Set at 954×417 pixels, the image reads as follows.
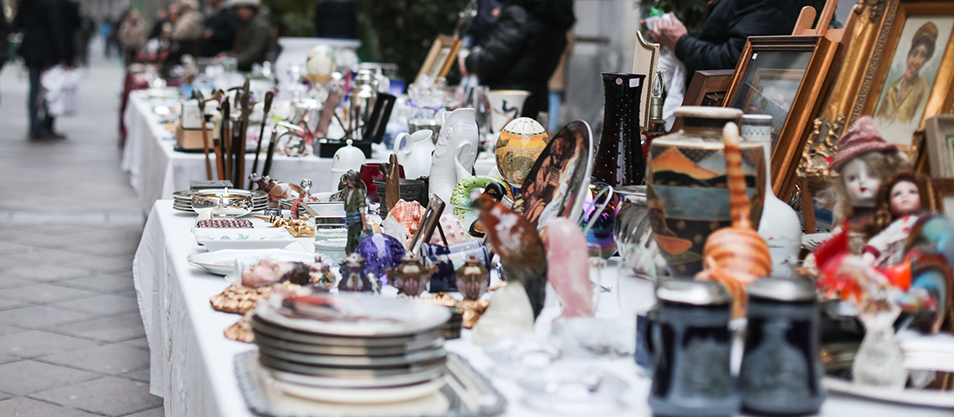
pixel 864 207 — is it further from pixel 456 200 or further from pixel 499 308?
pixel 456 200

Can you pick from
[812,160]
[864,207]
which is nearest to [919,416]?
[864,207]

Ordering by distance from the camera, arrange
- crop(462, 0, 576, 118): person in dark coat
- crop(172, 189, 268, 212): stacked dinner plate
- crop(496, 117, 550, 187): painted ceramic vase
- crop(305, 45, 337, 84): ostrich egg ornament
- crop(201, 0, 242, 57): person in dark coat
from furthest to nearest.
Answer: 1. crop(201, 0, 242, 57): person in dark coat
2. crop(462, 0, 576, 118): person in dark coat
3. crop(305, 45, 337, 84): ostrich egg ornament
4. crop(172, 189, 268, 212): stacked dinner plate
5. crop(496, 117, 550, 187): painted ceramic vase

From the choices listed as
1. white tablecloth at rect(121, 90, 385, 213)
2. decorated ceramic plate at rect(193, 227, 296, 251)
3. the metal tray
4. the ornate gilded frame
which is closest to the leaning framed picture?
the ornate gilded frame

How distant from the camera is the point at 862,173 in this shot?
1.14 meters

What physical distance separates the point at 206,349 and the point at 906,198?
0.92 m

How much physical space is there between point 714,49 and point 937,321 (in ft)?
5.70

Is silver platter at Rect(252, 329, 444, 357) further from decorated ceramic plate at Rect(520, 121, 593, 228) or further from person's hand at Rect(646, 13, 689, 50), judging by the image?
person's hand at Rect(646, 13, 689, 50)

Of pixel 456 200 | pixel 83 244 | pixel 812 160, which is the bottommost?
pixel 83 244

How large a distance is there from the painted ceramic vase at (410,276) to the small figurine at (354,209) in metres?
0.18

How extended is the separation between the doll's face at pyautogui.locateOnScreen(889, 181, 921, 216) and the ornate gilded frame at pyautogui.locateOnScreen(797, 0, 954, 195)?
0.35m

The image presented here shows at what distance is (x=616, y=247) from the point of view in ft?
5.46

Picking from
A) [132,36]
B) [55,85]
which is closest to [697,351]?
[55,85]

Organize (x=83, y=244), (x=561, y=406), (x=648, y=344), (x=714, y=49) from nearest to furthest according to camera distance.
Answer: (x=561, y=406) → (x=648, y=344) → (x=714, y=49) → (x=83, y=244)

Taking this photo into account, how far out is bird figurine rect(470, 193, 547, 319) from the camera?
117 cm
